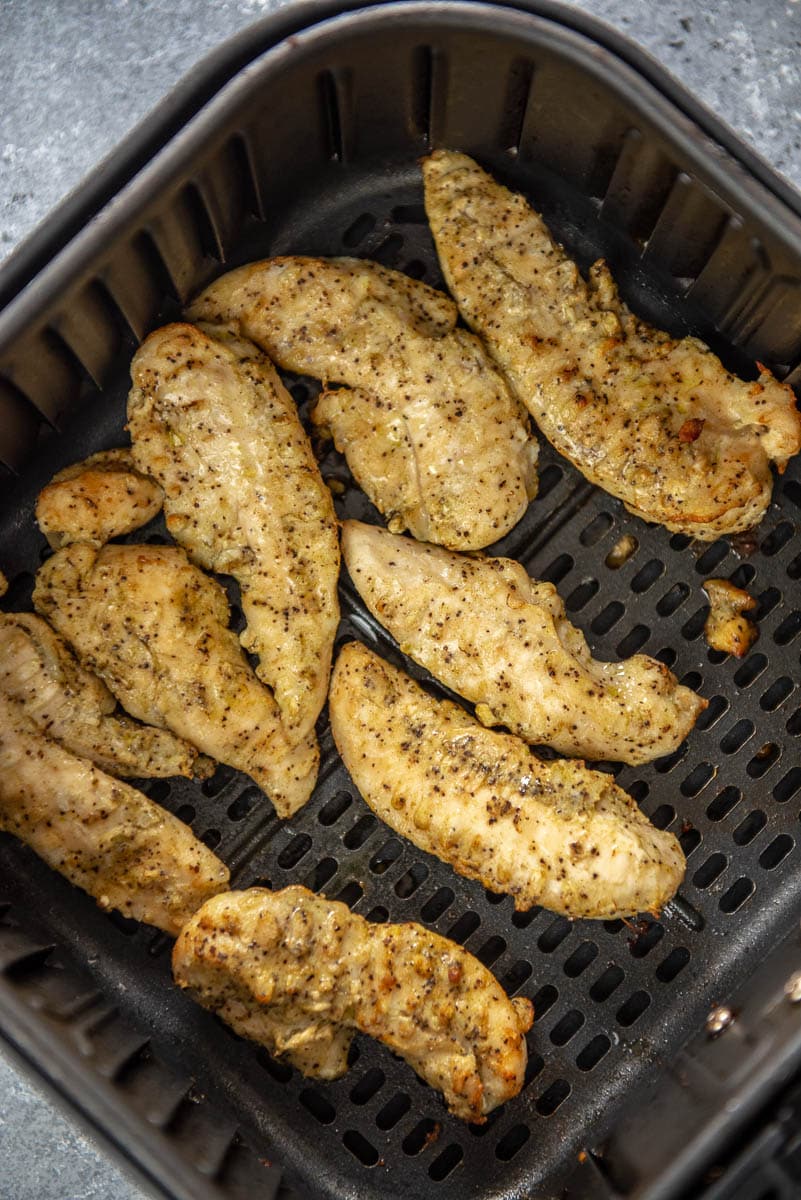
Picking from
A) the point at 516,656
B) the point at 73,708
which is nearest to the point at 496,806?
the point at 516,656

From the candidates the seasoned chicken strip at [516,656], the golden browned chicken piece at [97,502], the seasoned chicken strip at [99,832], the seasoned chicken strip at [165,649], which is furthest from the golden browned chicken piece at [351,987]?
the golden browned chicken piece at [97,502]

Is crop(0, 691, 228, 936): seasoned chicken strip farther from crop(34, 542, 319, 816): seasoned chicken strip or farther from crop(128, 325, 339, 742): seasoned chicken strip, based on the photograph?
crop(128, 325, 339, 742): seasoned chicken strip

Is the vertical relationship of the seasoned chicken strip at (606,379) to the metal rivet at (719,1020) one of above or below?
above

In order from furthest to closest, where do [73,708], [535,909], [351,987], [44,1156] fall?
1. [535,909]
2. [73,708]
3. [351,987]
4. [44,1156]

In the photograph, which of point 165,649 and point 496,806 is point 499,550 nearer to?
point 496,806

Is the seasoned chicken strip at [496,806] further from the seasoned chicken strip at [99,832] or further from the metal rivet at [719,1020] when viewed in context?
the seasoned chicken strip at [99,832]
